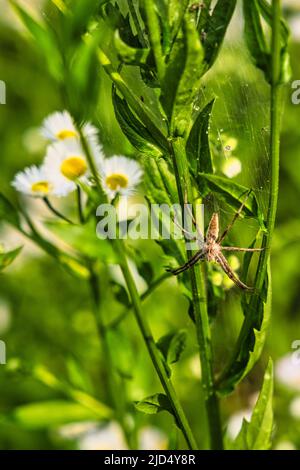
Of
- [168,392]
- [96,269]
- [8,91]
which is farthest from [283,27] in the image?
[8,91]

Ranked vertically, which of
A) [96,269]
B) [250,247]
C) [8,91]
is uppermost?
[8,91]

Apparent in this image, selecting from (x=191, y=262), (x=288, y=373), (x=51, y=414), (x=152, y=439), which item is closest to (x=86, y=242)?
(x=191, y=262)

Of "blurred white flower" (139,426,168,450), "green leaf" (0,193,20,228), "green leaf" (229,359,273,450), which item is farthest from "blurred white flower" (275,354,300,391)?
"green leaf" (0,193,20,228)

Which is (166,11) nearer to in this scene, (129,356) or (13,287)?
(129,356)

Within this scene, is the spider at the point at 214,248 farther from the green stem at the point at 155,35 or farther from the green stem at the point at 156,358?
the green stem at the point at 155,35

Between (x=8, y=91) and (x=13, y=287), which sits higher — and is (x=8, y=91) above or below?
above

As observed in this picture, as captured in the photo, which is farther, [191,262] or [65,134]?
[65,134]

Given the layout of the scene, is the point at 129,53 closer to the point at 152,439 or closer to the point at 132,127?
the point at 132,127
